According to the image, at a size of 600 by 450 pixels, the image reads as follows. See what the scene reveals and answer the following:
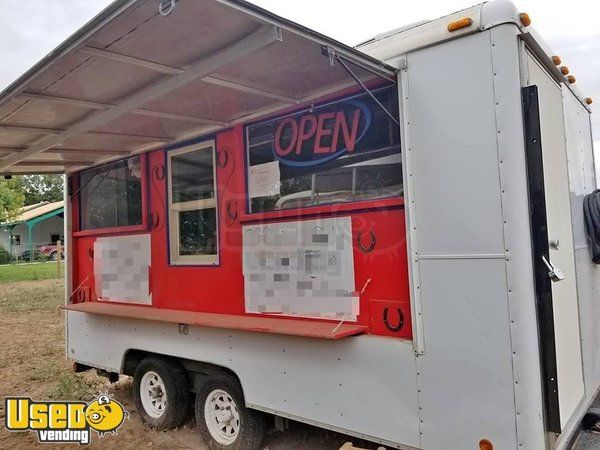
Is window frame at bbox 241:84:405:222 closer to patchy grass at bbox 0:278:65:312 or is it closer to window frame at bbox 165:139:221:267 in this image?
window frame at bbox 165:139:221:267

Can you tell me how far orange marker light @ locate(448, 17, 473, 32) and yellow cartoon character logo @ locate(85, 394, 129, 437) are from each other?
14.6ft

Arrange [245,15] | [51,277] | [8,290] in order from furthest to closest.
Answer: [51,277] → [8,290] → [245,15]

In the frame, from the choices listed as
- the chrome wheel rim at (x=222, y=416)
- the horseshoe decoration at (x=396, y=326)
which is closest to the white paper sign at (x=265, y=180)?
the horseshoe decoration at (x=396, y=326)

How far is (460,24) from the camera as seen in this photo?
243cm

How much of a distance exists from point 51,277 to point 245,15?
21.6 metres

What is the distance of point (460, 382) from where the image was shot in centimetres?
244

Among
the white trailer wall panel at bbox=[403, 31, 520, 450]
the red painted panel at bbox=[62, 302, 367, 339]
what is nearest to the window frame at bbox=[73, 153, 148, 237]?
the red painted panel at bbox=[62, 302, 367, 339]

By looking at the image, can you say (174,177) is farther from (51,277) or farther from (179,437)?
(51,277)

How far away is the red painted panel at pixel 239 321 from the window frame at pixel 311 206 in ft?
2.45

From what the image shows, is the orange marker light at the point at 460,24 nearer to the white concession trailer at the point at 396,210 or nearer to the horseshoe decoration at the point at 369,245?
the white concession trailer at the point at 396,210

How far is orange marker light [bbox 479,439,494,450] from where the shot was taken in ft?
7.66

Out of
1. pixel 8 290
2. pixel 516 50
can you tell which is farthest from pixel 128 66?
pixel 8 290

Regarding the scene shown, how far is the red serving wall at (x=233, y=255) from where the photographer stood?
277 cm

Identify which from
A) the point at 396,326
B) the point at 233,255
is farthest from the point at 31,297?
the point at 396,326
